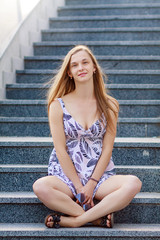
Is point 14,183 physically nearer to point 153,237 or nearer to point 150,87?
point 153,237

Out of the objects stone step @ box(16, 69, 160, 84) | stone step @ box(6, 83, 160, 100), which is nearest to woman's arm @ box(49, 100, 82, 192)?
stone step @ box(6, 83, 160, 100)

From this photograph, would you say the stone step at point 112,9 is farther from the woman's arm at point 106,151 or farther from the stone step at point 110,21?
the woman's arm at point 106,151

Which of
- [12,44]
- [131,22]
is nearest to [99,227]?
[12,44]

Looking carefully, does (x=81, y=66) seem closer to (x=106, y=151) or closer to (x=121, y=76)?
(x=106, y=151)

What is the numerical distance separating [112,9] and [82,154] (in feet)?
12.3

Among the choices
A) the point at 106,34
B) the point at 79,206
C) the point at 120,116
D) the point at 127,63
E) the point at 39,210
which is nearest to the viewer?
the point at 79,206

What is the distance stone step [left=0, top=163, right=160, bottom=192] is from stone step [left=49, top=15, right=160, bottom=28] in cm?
311

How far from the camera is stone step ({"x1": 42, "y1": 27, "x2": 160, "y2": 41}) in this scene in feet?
17.0

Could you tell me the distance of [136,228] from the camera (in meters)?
2.53

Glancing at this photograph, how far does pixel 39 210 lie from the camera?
2.67m

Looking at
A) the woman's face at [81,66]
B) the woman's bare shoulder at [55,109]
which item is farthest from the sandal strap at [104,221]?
the woman's face at [81,66]

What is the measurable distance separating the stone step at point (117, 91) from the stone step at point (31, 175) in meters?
1.36

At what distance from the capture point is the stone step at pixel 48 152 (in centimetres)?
311

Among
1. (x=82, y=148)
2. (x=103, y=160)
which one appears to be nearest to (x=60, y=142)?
(x=82, y=148)
